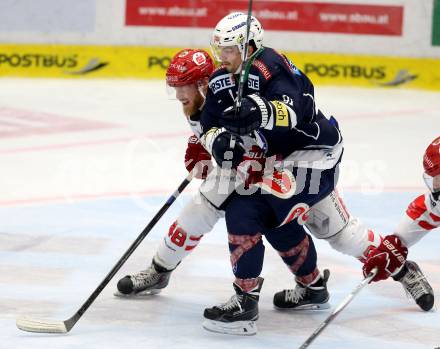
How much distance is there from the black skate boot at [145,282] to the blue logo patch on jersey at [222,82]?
97cm

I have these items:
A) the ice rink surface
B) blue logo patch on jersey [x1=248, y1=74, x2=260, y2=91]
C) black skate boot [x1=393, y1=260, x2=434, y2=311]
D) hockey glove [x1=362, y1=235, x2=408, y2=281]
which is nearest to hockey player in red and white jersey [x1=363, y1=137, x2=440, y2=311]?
hockey glove [x1=362, y1=235, x2=408, y2=281]

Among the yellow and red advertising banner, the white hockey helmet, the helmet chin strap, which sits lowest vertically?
the yellow and red advertising banner

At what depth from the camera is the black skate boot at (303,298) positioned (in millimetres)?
5016

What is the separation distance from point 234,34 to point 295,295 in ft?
4.00

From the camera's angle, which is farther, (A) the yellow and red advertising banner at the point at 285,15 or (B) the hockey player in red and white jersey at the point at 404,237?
(A) the yellow and red advertising banner at the point at 285,15

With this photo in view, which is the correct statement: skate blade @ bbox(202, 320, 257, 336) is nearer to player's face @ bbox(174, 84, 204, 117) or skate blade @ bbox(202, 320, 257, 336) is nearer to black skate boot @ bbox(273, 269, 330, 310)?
black skate boot @ bbox(273, 269, 330, 310)

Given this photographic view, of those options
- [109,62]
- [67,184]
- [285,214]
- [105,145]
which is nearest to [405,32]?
[109,62]

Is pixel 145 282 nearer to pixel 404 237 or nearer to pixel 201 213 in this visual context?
pixel 201 213

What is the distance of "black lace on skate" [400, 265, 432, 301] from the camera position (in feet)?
16.2

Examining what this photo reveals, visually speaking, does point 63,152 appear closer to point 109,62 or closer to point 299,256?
point 109,62

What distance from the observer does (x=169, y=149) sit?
8586mm

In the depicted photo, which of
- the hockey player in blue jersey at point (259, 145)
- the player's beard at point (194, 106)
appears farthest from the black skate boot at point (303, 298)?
the player's beard at point (194, 106)

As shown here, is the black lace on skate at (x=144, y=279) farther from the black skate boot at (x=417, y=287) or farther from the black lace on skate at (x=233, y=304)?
the black skate boot at (x=417, y=287)

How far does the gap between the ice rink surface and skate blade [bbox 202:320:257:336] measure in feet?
0.14
